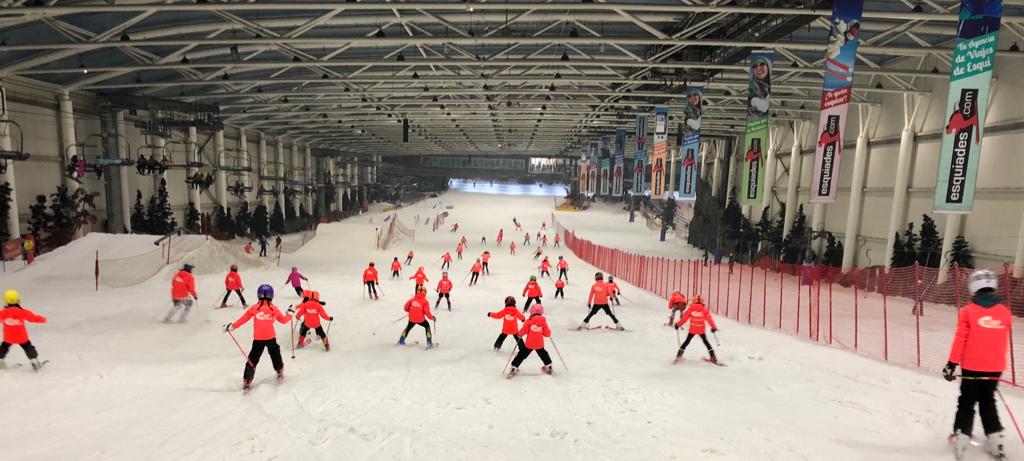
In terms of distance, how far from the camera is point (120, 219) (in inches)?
977

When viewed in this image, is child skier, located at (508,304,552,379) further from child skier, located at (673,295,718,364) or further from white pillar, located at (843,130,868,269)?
white pillar, located at (843,130,868,269)

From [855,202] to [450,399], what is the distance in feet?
84.3

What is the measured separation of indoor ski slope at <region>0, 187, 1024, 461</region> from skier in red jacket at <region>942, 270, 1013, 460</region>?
13.9 inches

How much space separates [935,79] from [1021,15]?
6.50 metres

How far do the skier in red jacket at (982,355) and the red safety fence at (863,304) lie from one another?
249cm

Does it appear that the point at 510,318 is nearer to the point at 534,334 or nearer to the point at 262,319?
the point at 534,334

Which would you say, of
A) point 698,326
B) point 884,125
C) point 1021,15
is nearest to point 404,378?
point 698,326

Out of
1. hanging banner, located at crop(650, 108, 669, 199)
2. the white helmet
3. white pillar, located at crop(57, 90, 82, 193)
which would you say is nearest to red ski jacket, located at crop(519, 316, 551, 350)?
the white helmet

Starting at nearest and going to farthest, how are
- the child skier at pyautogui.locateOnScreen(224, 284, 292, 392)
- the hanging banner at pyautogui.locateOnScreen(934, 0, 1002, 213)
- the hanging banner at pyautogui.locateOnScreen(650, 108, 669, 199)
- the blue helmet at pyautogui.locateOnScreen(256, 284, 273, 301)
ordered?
1. the child skier at pyautogui.locateOnScreen(224, 284, 292, 392)
2. the blue helmet at pyautogui.locateOnScreen(256, 284, 273, 301)
3. the hanging banner at pyautogui.locateOnScreen(934, 0, 1002, 213)
4. the hanging banner at pyautogui.locateOnScreen(650, 108, 669, 199)

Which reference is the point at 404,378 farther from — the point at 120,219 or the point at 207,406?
the point at 120,219

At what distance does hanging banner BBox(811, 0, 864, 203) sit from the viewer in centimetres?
1124

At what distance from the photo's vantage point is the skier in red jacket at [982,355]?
16.2 ft

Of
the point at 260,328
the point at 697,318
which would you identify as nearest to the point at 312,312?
the point at 260,328

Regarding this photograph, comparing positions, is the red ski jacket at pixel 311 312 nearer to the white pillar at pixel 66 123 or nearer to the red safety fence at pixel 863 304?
the red safety fence at pixel 863 304
